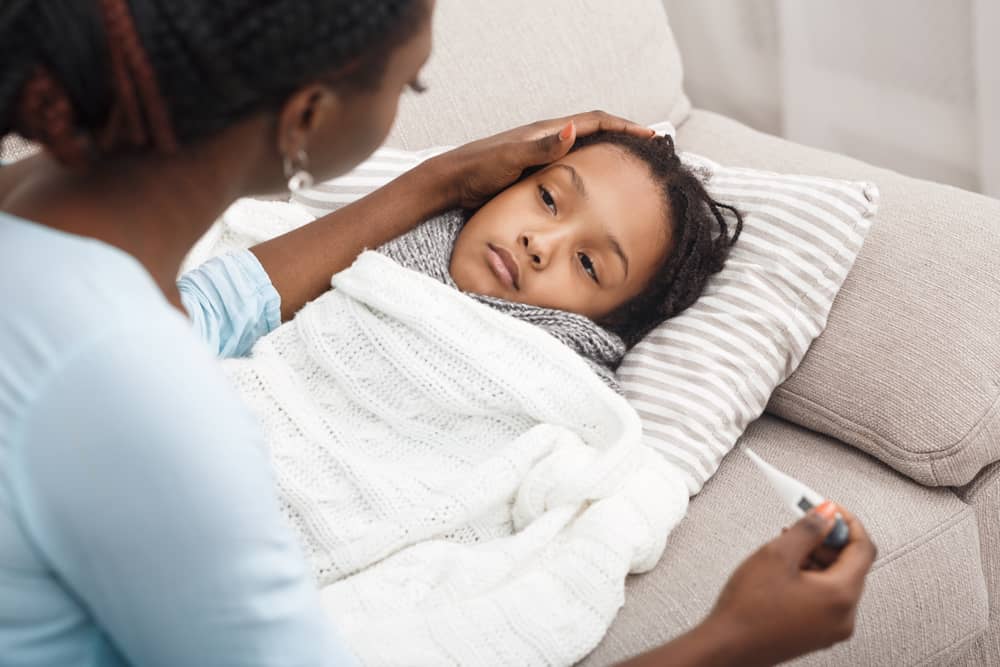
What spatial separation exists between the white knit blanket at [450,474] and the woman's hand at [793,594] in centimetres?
24

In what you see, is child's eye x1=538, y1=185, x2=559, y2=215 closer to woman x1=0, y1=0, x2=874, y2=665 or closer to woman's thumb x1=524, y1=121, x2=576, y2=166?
woman's thumb x1=524, y1=121, x2=576, y2=166

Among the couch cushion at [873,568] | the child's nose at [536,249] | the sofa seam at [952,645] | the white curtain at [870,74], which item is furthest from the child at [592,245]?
the white curtain at [870,74]

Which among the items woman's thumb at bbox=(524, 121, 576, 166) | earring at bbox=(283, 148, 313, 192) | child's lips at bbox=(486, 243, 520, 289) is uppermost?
earring at bbox=(283, 148, 313, 192)

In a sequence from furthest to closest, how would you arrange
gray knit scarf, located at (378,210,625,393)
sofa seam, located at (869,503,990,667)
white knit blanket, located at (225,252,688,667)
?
gray knit scarf, located at (378,210,625,393) → sofa seam, located at (869,503,990,667) → white knit blanket, located at (225,252,688,667)

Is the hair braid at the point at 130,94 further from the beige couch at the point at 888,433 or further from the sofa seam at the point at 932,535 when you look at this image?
the sofa seam at the point at 932,535

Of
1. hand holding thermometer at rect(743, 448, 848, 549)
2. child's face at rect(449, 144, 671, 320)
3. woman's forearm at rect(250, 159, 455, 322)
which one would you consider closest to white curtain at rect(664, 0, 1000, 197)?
child's face at rect(449, 144, 671, 320)

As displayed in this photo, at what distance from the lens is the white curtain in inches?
89.3

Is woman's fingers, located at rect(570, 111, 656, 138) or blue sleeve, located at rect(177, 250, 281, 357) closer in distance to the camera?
blue sleeve, located at rect(177, 250, 281, 357)

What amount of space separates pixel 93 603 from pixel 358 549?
42 cm

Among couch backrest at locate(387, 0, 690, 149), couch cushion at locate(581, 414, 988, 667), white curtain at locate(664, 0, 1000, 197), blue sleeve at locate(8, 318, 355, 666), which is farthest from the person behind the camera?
white curtain at locate(664, 0, 1000, 197)

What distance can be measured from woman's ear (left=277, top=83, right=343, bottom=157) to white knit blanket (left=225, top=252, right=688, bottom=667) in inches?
18.9

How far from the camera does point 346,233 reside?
1433 millimetres

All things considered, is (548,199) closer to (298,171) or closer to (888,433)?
(888,433)

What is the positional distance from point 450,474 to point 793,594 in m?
0.45
